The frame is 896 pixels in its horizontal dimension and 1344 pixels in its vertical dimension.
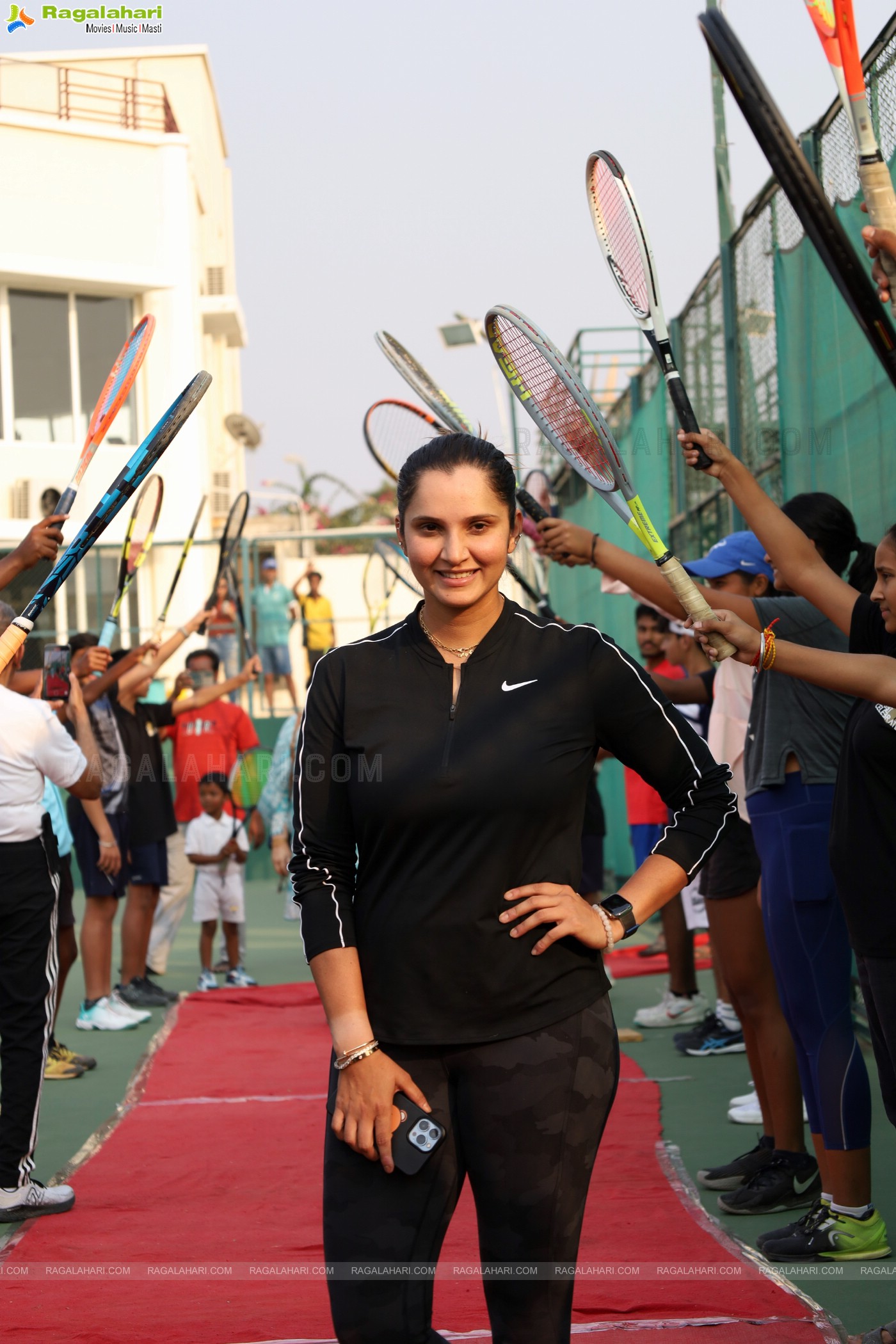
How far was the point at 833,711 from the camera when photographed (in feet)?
12.8

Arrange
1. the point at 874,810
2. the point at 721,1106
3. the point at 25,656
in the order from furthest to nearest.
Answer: the point at 25,656
the point at 721,1106
the point at 874,810

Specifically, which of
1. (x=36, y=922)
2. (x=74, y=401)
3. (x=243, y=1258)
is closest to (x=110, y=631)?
(x=36, y=922)

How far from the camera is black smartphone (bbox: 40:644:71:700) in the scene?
5.19 metres

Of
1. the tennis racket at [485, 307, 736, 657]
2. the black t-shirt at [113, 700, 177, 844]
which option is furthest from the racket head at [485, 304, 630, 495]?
the black t-shirt at [113, 700, 177, 844]

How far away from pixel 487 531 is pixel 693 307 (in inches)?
263

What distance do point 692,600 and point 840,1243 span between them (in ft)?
5.81

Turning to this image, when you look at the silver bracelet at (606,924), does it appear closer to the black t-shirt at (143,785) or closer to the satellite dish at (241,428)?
the black t-shirt at (143,785)

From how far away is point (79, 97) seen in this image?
67.1ft

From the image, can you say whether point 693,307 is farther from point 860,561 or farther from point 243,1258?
point 243,1258

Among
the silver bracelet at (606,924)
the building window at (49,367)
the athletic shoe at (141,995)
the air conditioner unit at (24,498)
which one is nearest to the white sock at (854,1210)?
the silver bracelet at (606,924)

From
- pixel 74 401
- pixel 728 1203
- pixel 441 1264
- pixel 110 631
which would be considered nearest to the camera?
pixel 441 1264

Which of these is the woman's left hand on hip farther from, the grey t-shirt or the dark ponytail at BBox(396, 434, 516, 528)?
the grey t-shirt

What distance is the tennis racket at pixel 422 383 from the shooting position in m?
5.21

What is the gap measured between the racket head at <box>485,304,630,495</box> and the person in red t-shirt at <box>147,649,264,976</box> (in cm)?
516
